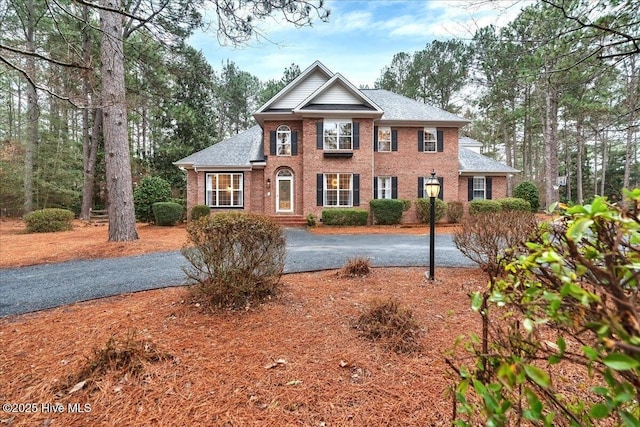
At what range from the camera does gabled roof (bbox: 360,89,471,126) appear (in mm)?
15664

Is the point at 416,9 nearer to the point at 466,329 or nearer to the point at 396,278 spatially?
the point at 396,278

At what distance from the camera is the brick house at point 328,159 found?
15195mm

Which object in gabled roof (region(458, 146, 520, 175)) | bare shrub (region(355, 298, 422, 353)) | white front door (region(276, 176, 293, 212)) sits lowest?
bare shrub (region(355, 298, 422, 353))

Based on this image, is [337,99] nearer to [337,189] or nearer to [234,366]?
[337,189]

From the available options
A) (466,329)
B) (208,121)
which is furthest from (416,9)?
(208,121)

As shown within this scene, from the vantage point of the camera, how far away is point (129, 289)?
4.85m

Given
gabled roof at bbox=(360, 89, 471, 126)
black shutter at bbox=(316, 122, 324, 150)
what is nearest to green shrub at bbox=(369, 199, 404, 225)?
black shutter at bbox=(316, 122, 324, 150)

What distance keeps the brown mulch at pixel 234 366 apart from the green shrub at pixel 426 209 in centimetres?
1148

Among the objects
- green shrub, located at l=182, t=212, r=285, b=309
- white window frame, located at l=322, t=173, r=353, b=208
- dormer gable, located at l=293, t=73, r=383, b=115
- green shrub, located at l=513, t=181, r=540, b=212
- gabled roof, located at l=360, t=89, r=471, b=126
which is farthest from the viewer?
green shrub, located at l=513, t=181, r=540, b=212

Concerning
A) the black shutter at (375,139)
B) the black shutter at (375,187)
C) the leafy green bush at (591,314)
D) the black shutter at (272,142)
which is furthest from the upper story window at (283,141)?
the leafy green bush at (591,314)

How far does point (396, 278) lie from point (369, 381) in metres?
2.99

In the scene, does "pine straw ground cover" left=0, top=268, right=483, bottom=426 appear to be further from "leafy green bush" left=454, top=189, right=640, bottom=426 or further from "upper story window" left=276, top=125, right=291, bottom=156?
"upper story window" left=276, top=125, right=291, bottom=156

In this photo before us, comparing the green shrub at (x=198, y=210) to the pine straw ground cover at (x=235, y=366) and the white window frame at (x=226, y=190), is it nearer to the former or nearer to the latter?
the white window frame at (x=226, y=190)

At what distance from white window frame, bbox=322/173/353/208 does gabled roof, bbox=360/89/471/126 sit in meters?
3.69
